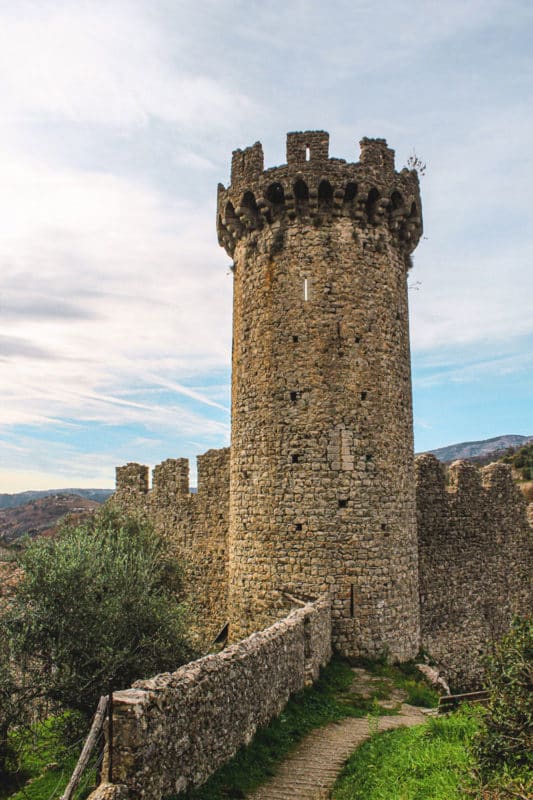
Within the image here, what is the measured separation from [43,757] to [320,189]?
12817 mm

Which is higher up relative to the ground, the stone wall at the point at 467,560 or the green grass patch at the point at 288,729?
the stone wall at the point at 467,560

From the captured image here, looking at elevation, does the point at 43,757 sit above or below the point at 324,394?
below

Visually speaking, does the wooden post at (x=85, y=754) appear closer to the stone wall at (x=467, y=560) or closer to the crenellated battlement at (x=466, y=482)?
the stone wall at (x=467, y=560)

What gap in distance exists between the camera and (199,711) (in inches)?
293

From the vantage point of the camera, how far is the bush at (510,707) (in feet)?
20.2

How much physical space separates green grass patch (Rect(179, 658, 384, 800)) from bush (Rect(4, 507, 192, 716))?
2936 millimetres

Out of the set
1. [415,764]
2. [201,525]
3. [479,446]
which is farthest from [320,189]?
[479,446]

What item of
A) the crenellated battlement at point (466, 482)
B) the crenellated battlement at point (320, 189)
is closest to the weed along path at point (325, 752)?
the crenellated battlement at point (466, 482)

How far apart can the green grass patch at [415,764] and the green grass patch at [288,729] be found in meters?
1.05

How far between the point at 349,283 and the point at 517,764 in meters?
10.4

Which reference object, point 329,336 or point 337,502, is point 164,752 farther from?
point 329,336

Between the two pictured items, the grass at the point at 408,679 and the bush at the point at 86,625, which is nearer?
the bush at the point at 86,625

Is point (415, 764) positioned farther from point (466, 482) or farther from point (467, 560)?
point (466, 482)

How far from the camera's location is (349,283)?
567 inches
